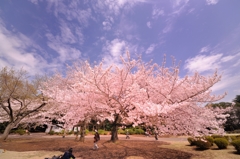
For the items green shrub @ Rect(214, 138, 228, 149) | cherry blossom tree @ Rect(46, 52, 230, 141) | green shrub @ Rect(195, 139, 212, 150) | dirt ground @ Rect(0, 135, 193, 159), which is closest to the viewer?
cherry blossom tree @ Rect(46, 52, 230, 141)

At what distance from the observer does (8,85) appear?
13125mm

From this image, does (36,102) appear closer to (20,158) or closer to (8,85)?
(8,85)

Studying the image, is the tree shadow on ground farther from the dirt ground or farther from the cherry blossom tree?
the cherry blossom tree

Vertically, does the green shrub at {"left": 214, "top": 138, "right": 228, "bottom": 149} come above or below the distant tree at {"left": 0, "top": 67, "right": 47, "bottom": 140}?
below

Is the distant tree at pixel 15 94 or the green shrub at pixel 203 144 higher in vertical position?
the distant tree at pixel 15 94

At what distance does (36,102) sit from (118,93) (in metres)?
12.8

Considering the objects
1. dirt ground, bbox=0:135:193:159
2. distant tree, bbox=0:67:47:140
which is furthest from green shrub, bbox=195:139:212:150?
distant tree, bbox=0:67:47:140

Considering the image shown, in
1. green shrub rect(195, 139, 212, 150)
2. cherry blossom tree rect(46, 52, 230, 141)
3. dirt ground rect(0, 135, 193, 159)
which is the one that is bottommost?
dirt ground rect(0, 135, 193, 159)

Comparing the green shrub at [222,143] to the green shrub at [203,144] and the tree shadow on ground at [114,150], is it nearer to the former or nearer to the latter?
the green shrub at [203,144]

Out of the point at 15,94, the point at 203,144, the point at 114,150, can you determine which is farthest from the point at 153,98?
the point at 15,94

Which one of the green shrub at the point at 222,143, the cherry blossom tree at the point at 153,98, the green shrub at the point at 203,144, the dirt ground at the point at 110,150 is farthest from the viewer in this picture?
the green shrub at the point at 203,144

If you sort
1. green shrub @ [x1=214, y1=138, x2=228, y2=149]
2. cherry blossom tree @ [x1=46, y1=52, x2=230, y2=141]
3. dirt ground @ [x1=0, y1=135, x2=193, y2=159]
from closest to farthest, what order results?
cherry blossom tree @ [x1=46, y1=52, x2=230, y2=141] → dirt ground @ [x1=0, y1=135, x2=193, y2=159] → green shrub @ [x1=214, y1=138, x2=228, y2=149]

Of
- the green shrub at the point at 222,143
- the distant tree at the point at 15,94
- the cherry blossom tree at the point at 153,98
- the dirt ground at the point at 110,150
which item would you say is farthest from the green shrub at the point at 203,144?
the distant tree at the point at 15,94

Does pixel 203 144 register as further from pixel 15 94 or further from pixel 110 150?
pixel 15 94
